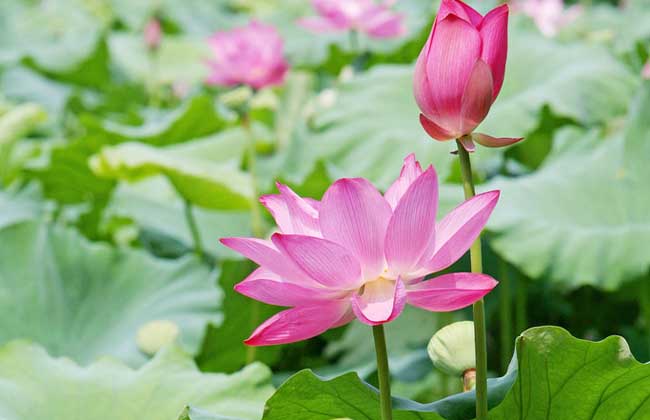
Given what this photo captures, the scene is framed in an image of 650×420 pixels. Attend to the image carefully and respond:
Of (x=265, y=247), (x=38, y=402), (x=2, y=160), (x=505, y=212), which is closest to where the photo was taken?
(x=265, y=247)

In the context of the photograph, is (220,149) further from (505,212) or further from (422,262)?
(422,262)

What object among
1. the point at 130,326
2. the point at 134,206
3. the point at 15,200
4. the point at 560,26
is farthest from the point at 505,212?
the point at 560,26

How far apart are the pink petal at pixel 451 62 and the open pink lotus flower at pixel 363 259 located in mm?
41

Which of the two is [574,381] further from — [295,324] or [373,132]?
[373,132]

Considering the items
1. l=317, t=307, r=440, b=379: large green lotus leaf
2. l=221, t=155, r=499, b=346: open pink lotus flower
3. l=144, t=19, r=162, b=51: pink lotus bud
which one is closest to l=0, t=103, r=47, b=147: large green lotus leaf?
l=317, t=307, r=440, b=379: large green lotus leaf

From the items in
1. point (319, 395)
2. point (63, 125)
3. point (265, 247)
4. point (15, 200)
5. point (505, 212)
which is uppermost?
point (265, 247)

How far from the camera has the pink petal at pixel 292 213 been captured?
57cm

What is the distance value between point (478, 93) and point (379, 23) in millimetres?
1468

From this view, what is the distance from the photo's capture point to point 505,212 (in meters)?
1.15

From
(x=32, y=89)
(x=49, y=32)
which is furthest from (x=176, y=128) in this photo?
(x=49, y=32)

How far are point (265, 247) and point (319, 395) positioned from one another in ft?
0.40

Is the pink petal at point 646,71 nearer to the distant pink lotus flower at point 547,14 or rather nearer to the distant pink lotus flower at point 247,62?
Answer: the distant pink lotus flower at point 247,62

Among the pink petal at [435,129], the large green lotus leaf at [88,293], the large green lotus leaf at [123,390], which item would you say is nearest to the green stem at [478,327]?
the pink petal at [435,129]

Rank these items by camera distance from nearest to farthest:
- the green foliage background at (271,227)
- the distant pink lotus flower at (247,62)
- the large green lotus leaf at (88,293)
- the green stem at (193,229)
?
the green foliage background at (271,227), the large green lotus leaf at (88,293), the green stem at (193,229), the distant pink lotus flower at (247,62)
